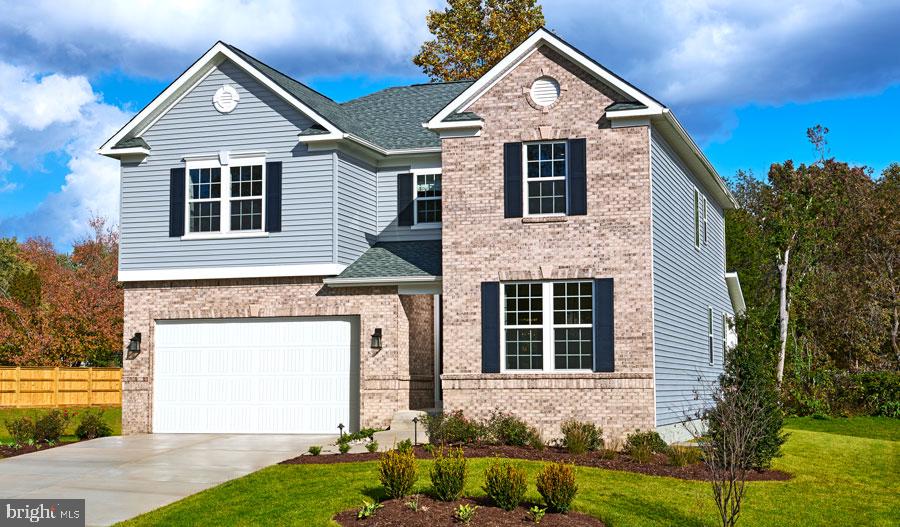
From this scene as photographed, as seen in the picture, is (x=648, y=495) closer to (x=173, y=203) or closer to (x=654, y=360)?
(x=654, y=360)

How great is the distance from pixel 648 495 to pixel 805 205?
2179 centimetres

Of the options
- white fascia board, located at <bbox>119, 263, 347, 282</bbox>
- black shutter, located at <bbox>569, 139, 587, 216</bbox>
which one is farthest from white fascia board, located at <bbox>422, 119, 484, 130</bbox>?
white fascia board, located at <bbox>119, 263, 347, 282</bbox>

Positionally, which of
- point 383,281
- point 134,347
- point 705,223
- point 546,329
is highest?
point 705,223

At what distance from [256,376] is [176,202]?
4.28 m

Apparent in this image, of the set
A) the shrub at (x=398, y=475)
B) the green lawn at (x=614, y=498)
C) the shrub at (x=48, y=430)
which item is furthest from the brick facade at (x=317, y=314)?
the shrub at (x=398, y=475)

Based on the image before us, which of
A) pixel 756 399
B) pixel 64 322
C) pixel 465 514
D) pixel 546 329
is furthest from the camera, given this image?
pixel 64 322

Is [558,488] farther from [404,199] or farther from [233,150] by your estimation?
[233,150]

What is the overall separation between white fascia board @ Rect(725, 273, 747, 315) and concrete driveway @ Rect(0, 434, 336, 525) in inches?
551

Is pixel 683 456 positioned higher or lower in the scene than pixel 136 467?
higher

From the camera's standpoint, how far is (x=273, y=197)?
22156 mm

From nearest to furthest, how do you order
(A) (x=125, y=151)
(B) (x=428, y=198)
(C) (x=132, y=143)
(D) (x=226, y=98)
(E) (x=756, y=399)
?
1. (E) (x=756, y=399)
2. (D) (x=226, y=98)
3. (A) (x=125, y=151)
4. (C) (x=132, y=143)
5. (B) (x=428, y=198)

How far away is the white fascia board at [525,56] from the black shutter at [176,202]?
20.1ft

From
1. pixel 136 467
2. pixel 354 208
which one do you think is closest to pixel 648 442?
pixel 354 208

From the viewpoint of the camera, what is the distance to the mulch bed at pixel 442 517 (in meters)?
11.9
